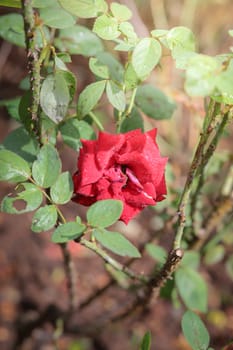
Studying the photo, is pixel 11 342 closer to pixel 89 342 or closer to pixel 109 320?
pixel 89 342

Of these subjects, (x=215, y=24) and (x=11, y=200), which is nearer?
(x=11, y=200)

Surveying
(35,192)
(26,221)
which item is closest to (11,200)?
(35,192)

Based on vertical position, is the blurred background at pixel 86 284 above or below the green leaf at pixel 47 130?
below

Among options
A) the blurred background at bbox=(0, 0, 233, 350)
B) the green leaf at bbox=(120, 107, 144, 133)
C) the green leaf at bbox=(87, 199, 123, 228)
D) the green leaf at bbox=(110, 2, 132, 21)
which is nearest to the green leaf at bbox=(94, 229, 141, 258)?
the green leaf at bbox=(87, 199, 123, 228)

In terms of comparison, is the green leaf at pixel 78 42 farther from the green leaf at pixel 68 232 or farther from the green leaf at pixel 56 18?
the green leaf at pixel 68 232

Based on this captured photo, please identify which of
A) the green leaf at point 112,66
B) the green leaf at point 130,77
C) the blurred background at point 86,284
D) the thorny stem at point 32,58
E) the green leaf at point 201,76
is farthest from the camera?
the blurred background at point 86,284

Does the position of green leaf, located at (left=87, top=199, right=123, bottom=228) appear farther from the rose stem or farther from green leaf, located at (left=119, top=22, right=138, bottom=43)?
green leaf, located at (left=119, top=22, right=138, bottom=43)

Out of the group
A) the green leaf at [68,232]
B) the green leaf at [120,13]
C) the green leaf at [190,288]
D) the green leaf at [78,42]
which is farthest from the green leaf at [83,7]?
the green leaf at [190,288]
